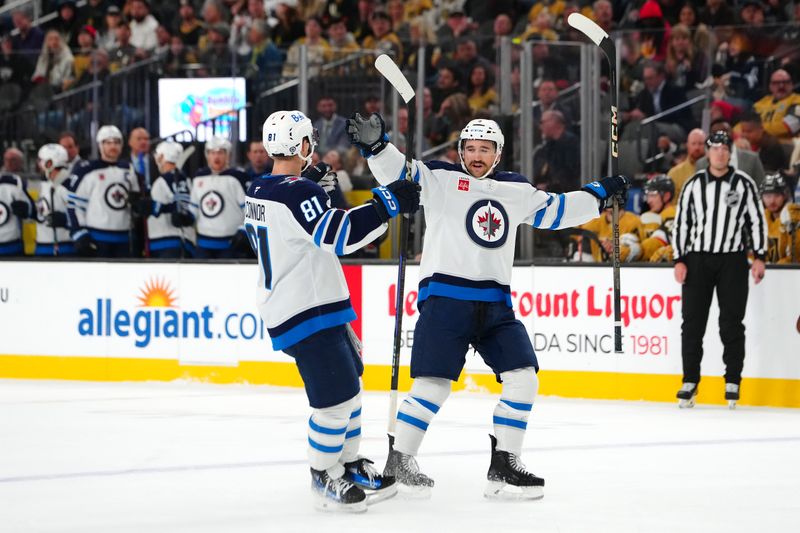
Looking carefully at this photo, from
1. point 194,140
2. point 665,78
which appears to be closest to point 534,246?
point 665,78

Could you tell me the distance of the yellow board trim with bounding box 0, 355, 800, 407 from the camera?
25.8 feet

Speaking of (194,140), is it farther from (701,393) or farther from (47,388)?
(701,393)

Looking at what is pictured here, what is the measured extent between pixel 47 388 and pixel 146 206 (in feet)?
5.00

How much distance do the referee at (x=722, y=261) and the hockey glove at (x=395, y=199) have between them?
3509 millimetres

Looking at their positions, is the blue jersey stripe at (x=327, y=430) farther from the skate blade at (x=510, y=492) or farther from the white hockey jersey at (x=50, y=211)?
the white hockey jersey at (x=50, y=211)

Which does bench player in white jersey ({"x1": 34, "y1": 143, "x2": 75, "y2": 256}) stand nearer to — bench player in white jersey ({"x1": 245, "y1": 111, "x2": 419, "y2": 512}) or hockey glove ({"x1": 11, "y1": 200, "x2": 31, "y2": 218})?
hockey glove ({"x1": 11, "y1": 200, "x2": 31, "y2": 218})

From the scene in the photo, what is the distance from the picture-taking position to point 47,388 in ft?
28.9

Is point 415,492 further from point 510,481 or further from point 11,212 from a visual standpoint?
point 11,212

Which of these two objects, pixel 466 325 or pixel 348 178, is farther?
pixel 348 178

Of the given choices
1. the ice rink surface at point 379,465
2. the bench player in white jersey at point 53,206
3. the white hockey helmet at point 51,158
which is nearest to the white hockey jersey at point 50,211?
the bench player in white jersey at point 53,206

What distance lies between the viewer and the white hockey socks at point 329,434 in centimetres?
473

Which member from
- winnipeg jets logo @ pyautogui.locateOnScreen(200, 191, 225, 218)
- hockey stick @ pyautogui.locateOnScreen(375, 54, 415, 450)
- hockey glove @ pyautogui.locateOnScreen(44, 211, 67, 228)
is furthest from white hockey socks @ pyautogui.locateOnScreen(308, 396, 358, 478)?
hockey glove @ pyautogui.locateOnScreen(44, 211, 67, 228)

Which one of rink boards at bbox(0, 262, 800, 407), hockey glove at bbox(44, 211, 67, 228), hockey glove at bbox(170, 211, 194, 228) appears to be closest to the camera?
rink boards at bbox(0, 262, 800, 407)

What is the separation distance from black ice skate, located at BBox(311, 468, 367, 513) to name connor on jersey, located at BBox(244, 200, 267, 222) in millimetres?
925
